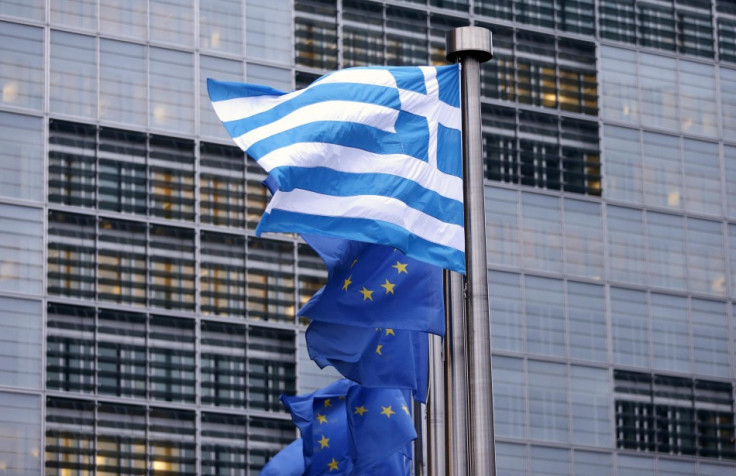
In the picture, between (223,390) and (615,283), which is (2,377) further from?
(615,283)

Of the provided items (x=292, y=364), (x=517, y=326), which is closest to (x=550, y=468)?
(x=517, y=326)

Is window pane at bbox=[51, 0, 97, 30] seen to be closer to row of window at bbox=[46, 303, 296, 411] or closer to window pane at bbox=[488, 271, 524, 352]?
row of window at bbox=[46, 303, 296, 411]

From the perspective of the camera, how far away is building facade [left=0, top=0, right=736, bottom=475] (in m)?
47.6

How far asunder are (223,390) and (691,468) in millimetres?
16465

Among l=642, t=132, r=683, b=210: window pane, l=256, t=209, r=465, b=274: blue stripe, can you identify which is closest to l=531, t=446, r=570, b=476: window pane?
l=642, t=132, r=683, b=210: window pane

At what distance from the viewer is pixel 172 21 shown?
5081 centimetres

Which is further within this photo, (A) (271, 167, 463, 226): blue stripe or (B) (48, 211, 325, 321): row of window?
(B) (48, 211, 325, 321): row of window

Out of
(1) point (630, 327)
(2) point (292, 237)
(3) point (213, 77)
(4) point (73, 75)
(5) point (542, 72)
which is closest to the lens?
(4) point (73, 75)

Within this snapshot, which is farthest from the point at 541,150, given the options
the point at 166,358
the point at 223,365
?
the point at 166,358

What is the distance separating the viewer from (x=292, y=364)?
50.1 meters

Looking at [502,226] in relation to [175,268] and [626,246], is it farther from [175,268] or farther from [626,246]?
[175,268]

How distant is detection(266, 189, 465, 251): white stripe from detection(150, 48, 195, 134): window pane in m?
33.3

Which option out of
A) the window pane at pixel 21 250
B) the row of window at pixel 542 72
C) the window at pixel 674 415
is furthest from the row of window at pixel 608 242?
the window pane at pixel 21 250

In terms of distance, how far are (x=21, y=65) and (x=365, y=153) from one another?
32.5 metres
